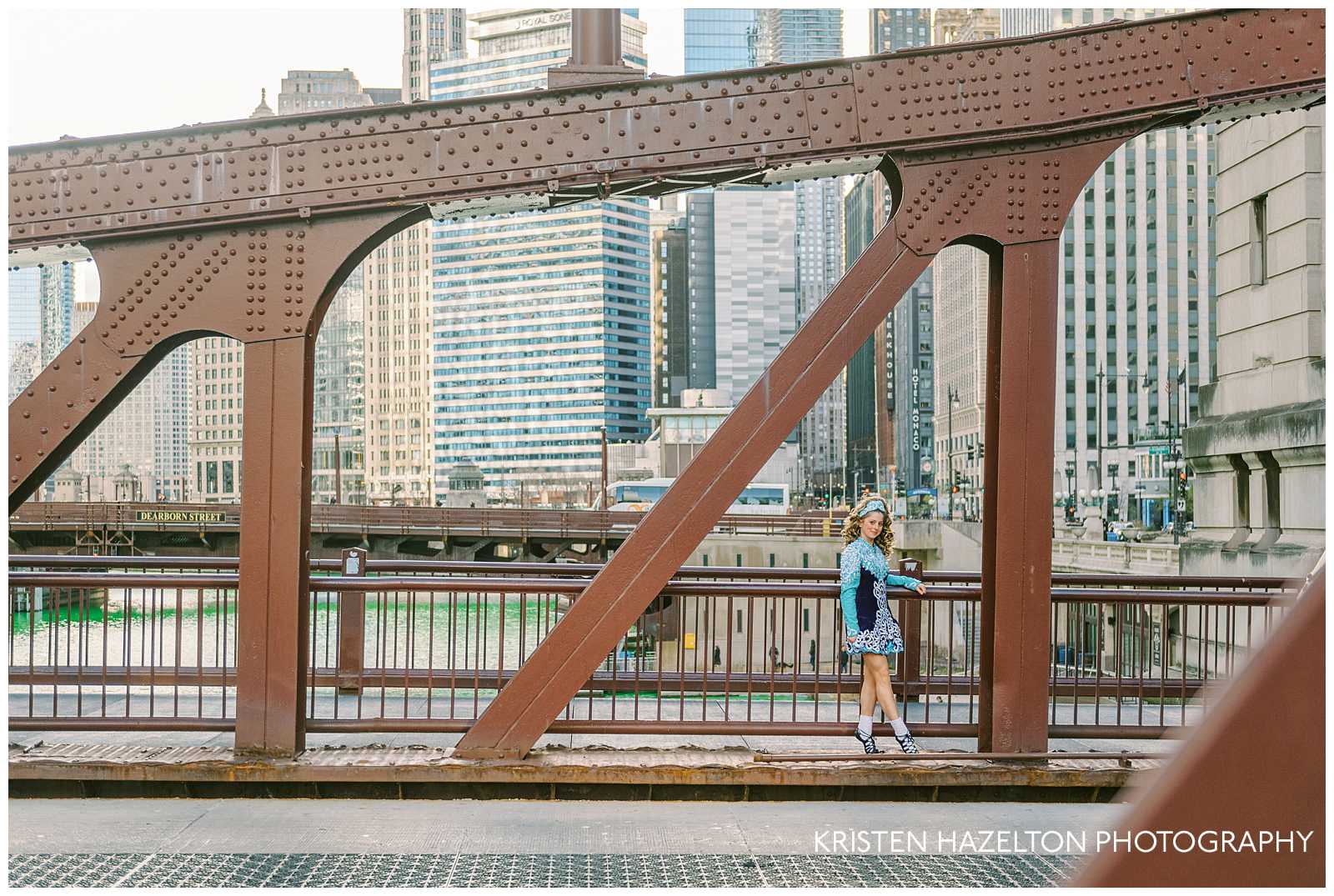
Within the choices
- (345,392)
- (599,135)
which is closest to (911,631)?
(599,135)

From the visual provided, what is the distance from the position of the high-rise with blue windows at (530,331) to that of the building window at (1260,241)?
166 meters

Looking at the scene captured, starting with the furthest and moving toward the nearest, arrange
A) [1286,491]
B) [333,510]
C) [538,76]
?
[538,76] < [333,510] < [1286,491]

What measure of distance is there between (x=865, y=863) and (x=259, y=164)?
5.39 meters

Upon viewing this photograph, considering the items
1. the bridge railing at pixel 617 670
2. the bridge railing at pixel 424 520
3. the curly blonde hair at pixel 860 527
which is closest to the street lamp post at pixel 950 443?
the bridge railing at pixel 424 520

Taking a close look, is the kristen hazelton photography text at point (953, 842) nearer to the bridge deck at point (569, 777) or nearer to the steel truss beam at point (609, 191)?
the bridge deck at point (569, 777)

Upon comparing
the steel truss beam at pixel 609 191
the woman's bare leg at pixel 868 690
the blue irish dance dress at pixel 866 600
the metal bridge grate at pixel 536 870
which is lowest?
the metal bridge grate at pixel 536 870

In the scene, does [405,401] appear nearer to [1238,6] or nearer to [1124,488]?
[1124,488]

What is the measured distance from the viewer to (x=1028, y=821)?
6.36 metres

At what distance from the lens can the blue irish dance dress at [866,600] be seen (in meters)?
7.23

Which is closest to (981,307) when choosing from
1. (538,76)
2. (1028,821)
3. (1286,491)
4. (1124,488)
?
(1124,488)

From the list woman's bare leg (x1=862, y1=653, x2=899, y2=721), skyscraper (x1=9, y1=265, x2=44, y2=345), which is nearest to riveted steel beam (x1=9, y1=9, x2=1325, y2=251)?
woman's bare leg (x1=862, y1=653, x2=899, y2=721)

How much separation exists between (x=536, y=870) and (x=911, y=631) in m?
4.10

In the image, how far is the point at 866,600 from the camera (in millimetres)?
7289

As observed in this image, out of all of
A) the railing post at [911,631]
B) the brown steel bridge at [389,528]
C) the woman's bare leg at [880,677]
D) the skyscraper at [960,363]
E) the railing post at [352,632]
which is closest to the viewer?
the woman's bare leg at [880,677]
